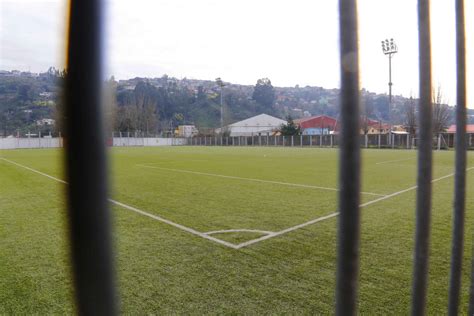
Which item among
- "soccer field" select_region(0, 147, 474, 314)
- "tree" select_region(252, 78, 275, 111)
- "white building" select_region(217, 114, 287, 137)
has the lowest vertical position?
"soccer field" select_region(0, 147, 474, 314)

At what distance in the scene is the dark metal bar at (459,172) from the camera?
3.89ft

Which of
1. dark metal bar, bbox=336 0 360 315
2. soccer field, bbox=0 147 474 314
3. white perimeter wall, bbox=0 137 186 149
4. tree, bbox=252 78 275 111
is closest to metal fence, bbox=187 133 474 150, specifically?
white perimeter wall, bbox=0 137 186 149

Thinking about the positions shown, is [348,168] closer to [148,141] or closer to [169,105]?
[148,141]

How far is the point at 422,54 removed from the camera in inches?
39.6

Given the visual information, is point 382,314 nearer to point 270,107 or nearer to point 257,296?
point 257,296

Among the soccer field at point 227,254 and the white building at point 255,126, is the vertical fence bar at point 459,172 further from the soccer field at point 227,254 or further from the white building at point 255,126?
the white building at point 255,126

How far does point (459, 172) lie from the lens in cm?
120

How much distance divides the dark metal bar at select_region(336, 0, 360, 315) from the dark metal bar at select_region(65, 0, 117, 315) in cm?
49

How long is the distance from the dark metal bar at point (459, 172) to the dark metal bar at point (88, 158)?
1.11m

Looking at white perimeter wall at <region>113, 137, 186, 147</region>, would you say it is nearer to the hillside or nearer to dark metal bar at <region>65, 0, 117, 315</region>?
the hillside

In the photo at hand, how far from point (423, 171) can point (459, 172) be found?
1.03 ft

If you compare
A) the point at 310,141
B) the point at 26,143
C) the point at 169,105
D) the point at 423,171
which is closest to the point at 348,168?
the point at 423,171

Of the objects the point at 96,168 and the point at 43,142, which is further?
the point at 43,142

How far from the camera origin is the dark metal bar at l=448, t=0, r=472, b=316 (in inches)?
46.7
